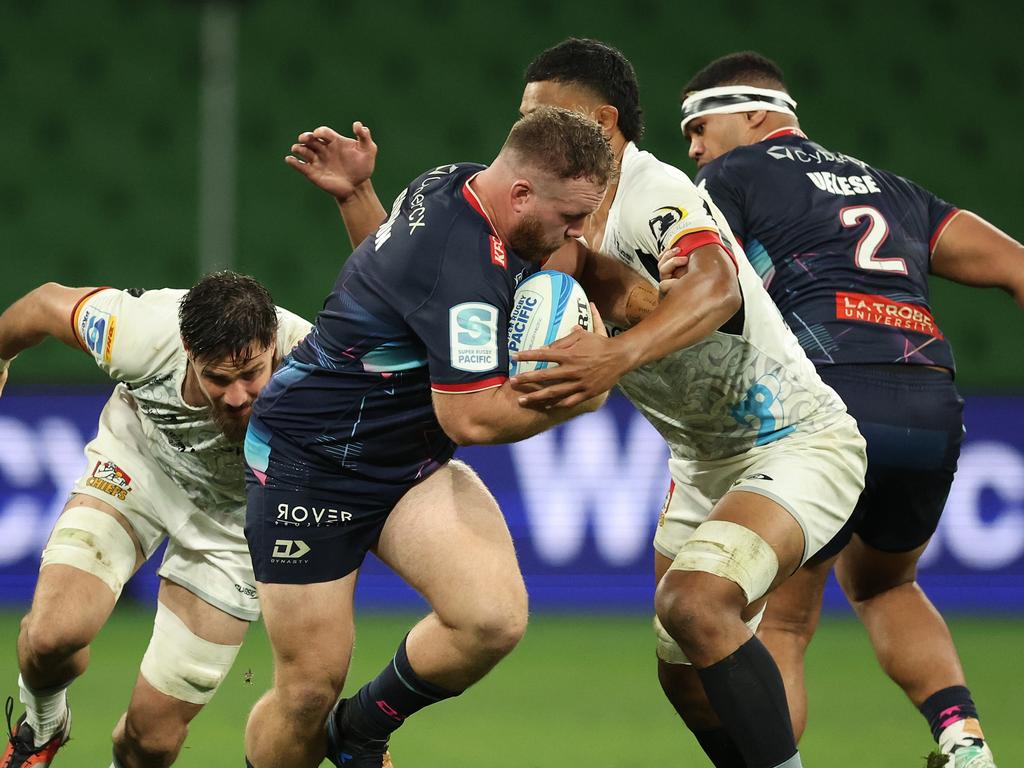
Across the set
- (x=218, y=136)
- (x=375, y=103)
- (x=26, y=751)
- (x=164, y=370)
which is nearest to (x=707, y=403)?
(x=164, y=370)

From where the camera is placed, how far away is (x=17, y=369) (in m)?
9.05

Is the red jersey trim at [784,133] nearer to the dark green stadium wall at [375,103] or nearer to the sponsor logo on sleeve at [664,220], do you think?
the sponsor logo on sleeve at [664,220]

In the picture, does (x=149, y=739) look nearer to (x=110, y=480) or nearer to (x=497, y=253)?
(x=110, y=480)

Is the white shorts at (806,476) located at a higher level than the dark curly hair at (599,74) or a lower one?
lower

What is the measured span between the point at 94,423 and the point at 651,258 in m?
4.73

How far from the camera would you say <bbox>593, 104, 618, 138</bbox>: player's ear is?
3859 millimetres

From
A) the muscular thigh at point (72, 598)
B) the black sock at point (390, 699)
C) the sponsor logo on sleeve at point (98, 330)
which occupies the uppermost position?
the sponsor logo on sleeve at point (98, 330)

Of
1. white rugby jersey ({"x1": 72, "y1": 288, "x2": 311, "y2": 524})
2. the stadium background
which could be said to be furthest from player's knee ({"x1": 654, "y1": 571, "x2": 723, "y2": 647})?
the stadium background

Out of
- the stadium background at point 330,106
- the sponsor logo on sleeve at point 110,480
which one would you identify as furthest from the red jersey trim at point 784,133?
the stadium background at point 330,106

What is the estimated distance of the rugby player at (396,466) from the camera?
10.7ft

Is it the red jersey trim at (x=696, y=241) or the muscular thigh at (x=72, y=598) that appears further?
the muscular thigh at (x=72, y=598)

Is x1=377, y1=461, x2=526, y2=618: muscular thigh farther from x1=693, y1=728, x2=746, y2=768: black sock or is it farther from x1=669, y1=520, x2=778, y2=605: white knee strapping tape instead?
x1=693, y1=728, x2=746, y2=768: black sock

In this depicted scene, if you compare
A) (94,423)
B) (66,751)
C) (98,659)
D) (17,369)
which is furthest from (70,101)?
(66,751)

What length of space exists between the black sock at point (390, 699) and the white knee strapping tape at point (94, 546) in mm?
892
